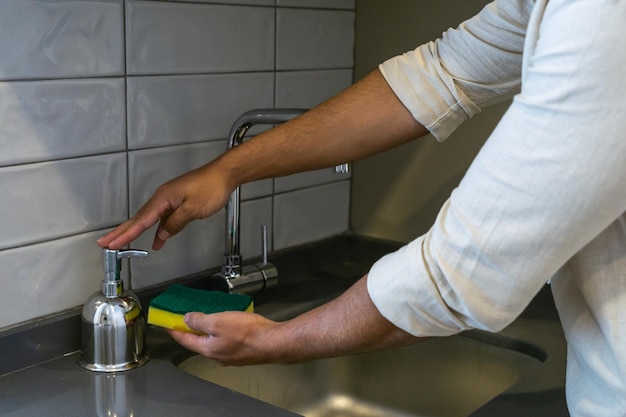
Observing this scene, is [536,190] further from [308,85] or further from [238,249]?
[308,85]

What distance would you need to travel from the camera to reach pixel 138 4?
3.76 ft

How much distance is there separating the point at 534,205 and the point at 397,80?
0.47 metres

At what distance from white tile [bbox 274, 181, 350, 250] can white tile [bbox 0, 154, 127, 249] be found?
36cm

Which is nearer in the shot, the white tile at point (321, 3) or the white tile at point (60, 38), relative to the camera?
the white tile at point (60, 38)

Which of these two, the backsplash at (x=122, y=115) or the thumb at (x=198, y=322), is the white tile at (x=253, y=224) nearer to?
the backsplash at (x=122, y=115)

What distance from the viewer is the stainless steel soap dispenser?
3.39 ft

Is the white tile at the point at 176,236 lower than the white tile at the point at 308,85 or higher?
lower

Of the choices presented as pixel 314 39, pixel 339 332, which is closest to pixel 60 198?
pixel 339 332

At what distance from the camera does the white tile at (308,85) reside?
142 cm

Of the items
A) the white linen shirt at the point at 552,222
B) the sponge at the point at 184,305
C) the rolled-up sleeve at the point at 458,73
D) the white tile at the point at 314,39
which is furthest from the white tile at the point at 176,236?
the white linen shirt at the point at 552,222

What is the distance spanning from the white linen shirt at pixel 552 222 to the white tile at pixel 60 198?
0.49m

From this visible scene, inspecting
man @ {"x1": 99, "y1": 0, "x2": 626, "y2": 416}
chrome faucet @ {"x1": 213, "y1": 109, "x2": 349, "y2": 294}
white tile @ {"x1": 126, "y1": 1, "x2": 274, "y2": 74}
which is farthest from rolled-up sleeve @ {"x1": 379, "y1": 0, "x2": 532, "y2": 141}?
white tile @ {"x1": 126, "y1": 1, "x2": 274, "y2": 74}

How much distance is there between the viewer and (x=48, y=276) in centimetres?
108

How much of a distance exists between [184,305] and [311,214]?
51 centimetres
